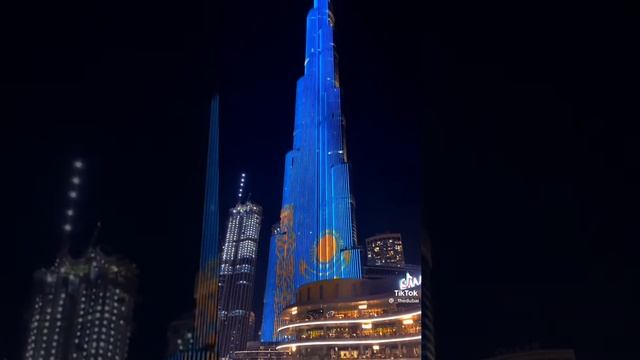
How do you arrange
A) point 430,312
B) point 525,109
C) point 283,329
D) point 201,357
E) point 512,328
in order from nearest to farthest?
point 430,312
point 525,109
point 201,357
point 512,328
point 283,329

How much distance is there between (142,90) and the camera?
5988mm

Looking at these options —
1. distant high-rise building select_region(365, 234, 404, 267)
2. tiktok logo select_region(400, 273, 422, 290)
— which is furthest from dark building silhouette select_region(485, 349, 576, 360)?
distant high-rise building select_region(365, 234, 404, 267)

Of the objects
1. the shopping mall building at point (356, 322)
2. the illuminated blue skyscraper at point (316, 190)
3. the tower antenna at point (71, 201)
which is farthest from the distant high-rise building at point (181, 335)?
the illuminated blue skyscraper at point (316, 190)

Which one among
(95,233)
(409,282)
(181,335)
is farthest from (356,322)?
(95,233)

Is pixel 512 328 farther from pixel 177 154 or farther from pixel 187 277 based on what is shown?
pixel 177 154

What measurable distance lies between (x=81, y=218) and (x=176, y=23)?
254cm

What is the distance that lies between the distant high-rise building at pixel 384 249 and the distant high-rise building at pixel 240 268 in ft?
59.9

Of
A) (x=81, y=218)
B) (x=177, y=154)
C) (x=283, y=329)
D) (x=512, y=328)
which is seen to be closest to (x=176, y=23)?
(x=177, y=154)

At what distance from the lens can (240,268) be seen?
3056 inches

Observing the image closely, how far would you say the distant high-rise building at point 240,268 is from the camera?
7350 centimetres

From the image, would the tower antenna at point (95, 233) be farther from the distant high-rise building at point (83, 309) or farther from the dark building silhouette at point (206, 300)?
the dark building silhouette at point (206, 300)

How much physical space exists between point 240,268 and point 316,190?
102 ft

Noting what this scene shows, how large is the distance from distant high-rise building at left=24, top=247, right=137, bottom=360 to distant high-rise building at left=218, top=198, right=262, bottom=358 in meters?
68.0

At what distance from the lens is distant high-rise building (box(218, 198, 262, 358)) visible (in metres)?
73.5
